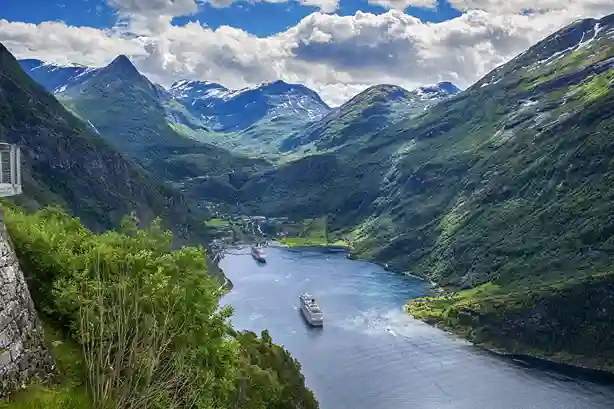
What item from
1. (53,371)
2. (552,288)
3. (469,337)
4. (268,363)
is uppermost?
(53,371)

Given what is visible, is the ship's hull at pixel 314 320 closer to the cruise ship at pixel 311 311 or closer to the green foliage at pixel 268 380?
the cruise ship at pixel 311 311

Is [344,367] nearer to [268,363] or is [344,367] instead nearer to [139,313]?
[268,363]

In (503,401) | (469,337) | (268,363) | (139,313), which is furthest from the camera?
(469,337)

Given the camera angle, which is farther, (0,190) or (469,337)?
(469,337)

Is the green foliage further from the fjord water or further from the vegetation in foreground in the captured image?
the fjord water

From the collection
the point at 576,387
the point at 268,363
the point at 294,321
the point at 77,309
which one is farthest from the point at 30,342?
the point at 294,321

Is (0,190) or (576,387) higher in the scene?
(0,190)

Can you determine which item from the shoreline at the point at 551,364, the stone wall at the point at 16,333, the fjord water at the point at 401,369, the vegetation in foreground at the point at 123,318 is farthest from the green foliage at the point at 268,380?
the shoreline at the point at 551,364

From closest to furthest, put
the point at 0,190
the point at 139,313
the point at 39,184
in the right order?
the point at 0,190 < the point at 139,313 < the point at 39,184
